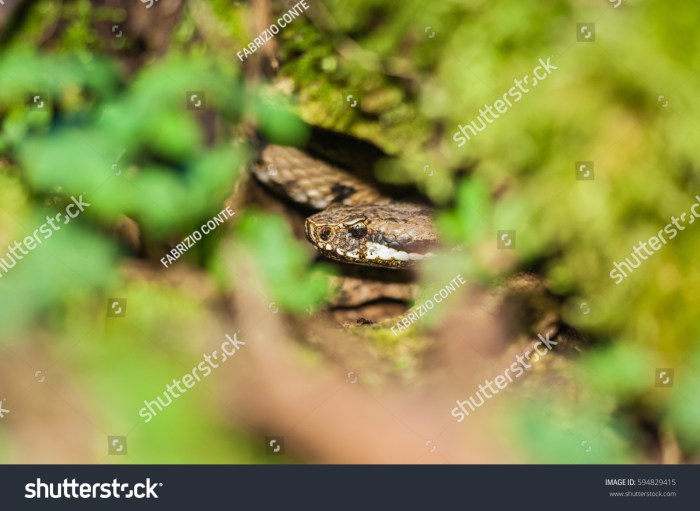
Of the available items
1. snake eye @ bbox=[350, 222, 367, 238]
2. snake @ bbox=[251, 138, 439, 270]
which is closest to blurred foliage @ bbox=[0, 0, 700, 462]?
snake @ bbox=[251, 138, 439, 270]

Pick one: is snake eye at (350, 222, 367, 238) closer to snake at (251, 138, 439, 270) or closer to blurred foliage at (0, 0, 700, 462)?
snake at (251, 138, 439, 270)

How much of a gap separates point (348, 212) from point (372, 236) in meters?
0.14

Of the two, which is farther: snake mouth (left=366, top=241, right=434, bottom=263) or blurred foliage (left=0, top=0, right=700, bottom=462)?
snake mouth (left=366, top=241, right=434, bottom=263)

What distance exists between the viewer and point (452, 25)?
224 centimetres

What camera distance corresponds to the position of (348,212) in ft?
7.54

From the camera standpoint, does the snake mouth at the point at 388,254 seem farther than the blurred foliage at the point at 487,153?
Yes

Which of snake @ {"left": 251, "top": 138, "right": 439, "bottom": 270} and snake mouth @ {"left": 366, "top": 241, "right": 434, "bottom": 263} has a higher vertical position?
snake @ {"left": 251, "top": 138, "right": 439, "bottom": 270}

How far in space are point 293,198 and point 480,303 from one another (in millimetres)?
886

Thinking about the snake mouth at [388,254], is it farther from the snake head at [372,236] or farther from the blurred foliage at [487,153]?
the blurred foliage at [487,153]

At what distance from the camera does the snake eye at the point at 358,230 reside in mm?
2221

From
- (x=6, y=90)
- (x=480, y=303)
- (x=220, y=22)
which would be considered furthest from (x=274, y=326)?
(x=6, y=90)

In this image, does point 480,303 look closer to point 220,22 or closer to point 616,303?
point 616,303

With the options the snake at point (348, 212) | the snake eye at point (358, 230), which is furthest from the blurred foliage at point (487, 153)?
the snake eye at point (358, 230)

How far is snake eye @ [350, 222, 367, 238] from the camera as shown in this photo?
7.29 ft
